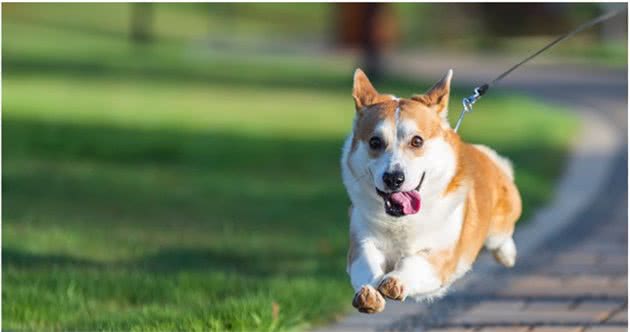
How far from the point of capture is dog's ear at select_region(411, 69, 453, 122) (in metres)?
4.79

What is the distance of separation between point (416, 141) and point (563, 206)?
7446 millimetres

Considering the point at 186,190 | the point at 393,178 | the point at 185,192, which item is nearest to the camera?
the point at 393,178

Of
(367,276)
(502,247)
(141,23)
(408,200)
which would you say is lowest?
(141,23)

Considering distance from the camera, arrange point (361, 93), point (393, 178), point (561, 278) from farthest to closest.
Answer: point (561, 278), point (361, 93), point (393, 178)

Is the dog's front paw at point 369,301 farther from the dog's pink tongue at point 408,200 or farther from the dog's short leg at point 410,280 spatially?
the dog's pink tongue at point 408,200

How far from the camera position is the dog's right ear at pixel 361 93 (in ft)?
15.9

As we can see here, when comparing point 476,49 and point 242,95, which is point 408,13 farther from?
point 242,95

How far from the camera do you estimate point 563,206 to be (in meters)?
11.9

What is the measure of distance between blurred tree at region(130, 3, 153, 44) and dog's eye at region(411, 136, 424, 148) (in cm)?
3881

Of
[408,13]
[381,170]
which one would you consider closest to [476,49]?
[408,13]

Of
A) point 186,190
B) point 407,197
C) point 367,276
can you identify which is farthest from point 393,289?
point 186,190

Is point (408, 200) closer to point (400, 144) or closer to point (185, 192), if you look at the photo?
point (400, 144)

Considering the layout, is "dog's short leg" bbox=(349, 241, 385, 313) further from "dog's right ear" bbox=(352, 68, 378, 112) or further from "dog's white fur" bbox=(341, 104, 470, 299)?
"dog's right ear" bbox=(352, 68, 378, 112)

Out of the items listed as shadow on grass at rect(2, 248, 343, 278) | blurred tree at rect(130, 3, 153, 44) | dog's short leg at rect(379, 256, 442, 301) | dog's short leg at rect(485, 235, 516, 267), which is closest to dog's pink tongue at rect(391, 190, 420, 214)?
dog's short leg at rect(379, 256, 442, 301)
